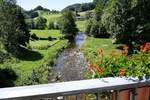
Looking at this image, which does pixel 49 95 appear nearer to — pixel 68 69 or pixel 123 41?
pixel 68 69

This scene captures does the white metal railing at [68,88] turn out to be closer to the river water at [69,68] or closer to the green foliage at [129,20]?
the river water at [69,68]

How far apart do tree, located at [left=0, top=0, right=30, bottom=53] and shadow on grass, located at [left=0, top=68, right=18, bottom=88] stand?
13.1 m

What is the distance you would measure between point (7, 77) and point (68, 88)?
102ft

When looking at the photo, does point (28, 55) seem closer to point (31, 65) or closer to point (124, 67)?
point (31, 65)

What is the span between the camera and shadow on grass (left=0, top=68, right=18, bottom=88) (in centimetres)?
3062

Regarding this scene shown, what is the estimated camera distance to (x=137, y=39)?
46.2 m

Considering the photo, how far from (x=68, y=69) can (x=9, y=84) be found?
1105 cm

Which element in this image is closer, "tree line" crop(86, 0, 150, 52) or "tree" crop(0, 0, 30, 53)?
"tree line" crop(86, 0, 150, 52)

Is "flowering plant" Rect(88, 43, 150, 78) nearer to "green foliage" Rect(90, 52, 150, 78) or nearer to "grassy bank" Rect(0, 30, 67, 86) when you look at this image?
"green foliage" Rect(90, 52, 150, 78)

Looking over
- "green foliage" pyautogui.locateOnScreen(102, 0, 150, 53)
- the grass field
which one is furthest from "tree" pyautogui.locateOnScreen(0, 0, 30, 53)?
the grass field

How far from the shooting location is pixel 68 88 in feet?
10.7

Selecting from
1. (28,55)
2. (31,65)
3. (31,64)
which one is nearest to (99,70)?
(31,65)

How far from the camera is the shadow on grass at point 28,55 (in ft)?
162

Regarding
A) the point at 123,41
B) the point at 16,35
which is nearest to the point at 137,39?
the point at 123,41
